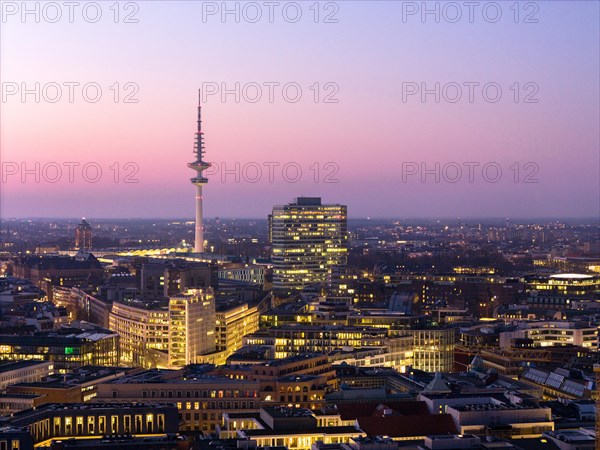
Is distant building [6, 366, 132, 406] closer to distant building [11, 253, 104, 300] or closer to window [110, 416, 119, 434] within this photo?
window [110, 416, 119, 434]

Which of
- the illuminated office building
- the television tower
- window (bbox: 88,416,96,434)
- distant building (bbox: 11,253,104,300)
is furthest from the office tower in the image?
the television tower

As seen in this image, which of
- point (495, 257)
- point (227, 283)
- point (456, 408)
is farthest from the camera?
point (495, 257)

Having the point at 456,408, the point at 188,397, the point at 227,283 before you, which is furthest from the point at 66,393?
the point at 227,283

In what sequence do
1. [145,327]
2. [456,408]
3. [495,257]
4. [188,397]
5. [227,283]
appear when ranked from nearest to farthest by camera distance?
[456,408] → [188,397] → [145,327] → [227,283] → [495,257]

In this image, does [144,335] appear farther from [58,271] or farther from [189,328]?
[58,271]

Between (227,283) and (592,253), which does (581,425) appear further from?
(592,253)

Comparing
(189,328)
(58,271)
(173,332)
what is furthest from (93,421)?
(58,271)
